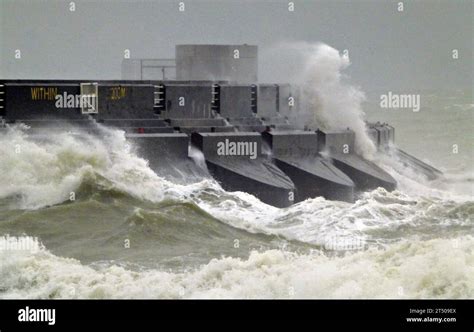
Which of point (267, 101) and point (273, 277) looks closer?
point (273, 277)

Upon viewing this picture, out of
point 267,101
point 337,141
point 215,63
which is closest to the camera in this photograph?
point 337,141

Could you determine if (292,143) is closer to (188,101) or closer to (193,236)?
(188,101)

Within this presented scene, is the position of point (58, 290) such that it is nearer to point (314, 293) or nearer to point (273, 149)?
point (314, 293)

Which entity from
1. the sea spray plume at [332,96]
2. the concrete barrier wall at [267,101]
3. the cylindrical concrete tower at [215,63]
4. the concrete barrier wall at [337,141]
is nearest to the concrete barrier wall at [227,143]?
the concrete barrier wall at [337,141]

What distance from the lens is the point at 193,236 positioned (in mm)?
15016

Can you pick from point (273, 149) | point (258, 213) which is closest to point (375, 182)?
point (273, 149)

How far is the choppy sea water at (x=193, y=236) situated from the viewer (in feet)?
38.9

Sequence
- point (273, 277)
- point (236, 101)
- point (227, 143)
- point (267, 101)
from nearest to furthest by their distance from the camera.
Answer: point (273, 277) → point (227, 143) → point (236, 101) → point (267, 101)

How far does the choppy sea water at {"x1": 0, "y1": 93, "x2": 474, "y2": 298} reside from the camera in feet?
38.9

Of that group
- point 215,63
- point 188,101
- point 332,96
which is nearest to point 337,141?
point 188,101

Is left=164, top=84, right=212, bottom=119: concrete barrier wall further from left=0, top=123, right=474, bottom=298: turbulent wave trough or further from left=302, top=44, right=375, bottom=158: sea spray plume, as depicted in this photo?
left=302, top=44, right=375, bottom=158: sea spray plume

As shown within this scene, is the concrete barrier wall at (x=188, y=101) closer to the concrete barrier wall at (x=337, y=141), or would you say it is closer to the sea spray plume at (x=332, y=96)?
the concrete barrier wall at (x=337, y=141)

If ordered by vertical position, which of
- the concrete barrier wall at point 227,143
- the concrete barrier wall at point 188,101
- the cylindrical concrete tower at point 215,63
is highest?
the cylindrical concrete tower at point 215,63
